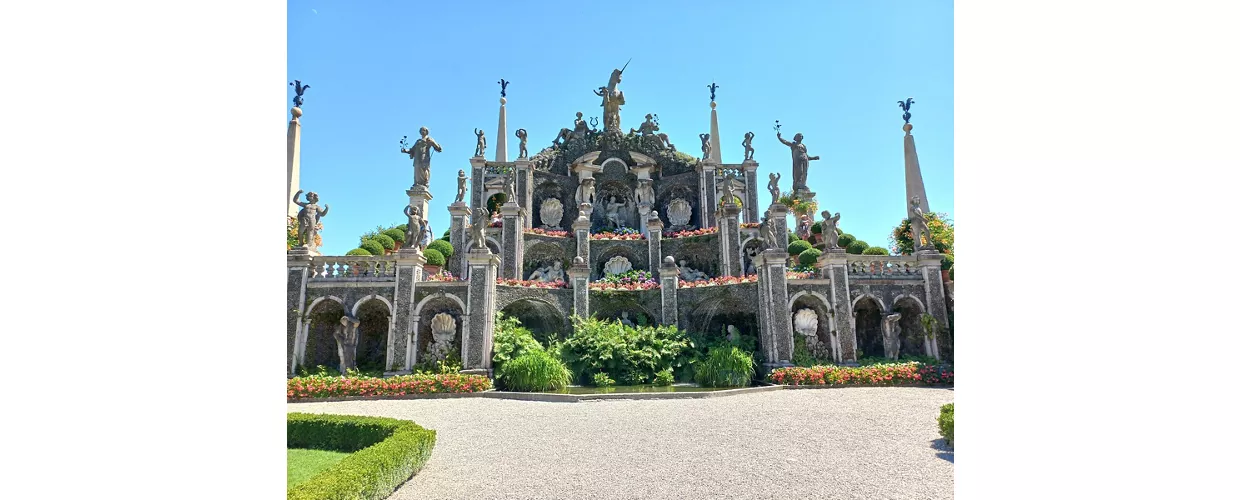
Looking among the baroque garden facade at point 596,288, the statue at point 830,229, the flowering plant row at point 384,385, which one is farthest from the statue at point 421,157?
the statue at point 830,229

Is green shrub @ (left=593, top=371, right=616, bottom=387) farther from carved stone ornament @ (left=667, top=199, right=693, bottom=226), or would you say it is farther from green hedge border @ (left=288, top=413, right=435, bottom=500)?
carved stone ornament @ (left=667, top=199, right=693, bottom=226)

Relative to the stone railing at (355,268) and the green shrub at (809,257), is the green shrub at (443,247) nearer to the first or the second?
the stone railing at (355,268)

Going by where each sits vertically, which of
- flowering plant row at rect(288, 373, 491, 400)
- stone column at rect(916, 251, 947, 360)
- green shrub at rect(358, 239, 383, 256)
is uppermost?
green shrub at rect(358, 239, 383, 256)

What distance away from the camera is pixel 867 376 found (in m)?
17.7

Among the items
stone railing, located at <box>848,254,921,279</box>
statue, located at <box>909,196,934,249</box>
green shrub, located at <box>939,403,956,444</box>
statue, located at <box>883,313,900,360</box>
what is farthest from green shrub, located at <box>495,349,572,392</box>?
statue, located at <box>909,196,934,249</box>

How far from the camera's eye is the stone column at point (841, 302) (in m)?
19.7

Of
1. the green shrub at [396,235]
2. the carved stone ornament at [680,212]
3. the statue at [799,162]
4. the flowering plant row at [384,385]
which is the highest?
the statue at [799,162]

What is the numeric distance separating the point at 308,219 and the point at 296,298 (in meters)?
2.91

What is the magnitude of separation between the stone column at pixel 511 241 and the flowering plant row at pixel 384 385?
10.2 meters

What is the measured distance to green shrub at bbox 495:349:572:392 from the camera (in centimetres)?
1741

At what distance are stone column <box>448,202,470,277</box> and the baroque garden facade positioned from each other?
0.06 m
